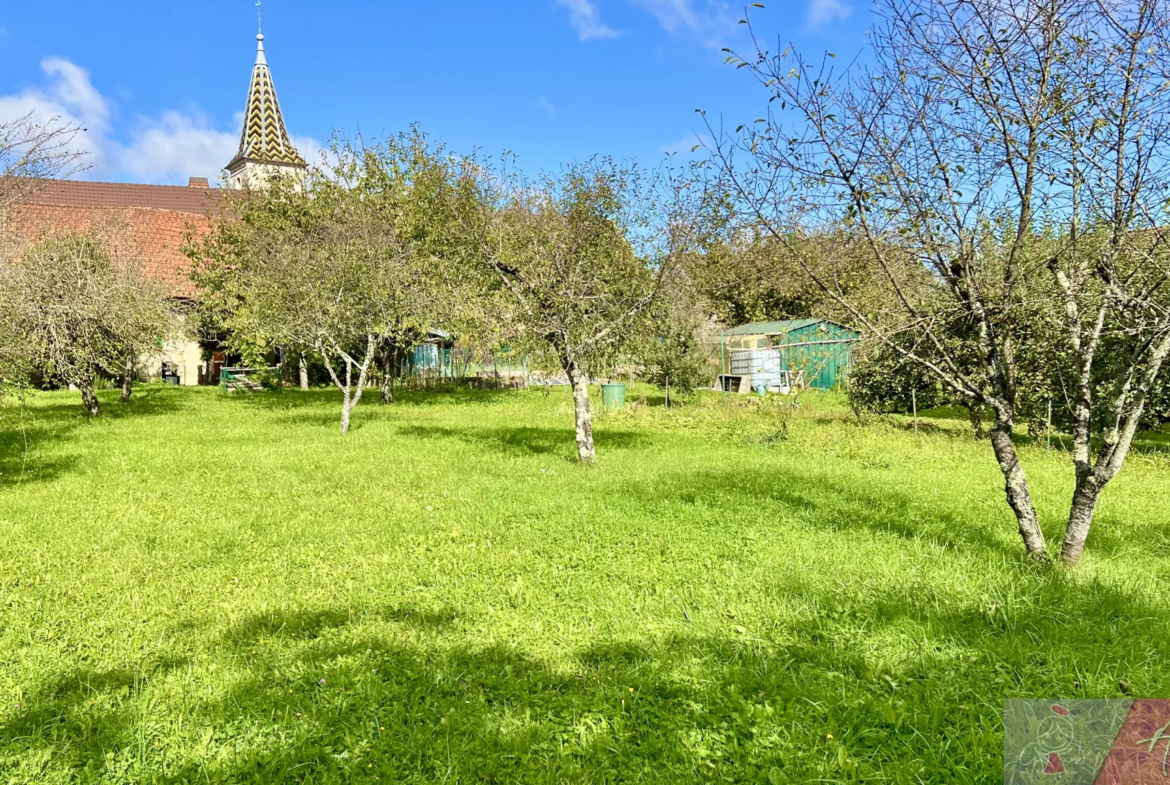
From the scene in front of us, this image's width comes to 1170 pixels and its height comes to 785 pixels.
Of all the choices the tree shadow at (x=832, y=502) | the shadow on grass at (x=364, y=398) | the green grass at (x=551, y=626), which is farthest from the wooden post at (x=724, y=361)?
the green grass at (x=551, y=626)

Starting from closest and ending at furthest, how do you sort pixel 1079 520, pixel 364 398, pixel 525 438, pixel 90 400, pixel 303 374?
pixel 1079 520 → pixel 525 438 → pixel 90 400 → pixel 364 398 → pixel 303 374

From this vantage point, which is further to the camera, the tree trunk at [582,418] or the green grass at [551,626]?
the tree trunk at [582,418]

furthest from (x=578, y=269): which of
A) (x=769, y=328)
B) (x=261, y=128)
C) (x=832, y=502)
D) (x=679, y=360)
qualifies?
(x=261, y=128)

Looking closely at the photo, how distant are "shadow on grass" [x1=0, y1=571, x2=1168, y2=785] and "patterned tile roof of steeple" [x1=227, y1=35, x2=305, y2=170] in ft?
134

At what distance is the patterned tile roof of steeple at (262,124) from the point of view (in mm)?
39531

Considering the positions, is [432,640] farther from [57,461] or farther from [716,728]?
[57,461]

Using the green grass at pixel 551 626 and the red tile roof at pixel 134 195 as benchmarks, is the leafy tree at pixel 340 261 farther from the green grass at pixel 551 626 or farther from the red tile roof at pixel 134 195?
the red tile roof at pixel 134 195

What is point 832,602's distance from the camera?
187 inches

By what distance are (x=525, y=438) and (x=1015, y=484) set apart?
30.5 feet

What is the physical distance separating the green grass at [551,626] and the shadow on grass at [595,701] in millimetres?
17

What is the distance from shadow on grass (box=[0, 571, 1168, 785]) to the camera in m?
3.17

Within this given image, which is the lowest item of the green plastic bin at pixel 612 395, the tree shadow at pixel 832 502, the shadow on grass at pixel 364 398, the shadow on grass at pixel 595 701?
the shadow on grass at pixel 595 701

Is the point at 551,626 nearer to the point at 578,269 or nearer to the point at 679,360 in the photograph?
the point at 578,269

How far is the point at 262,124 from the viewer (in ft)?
133
